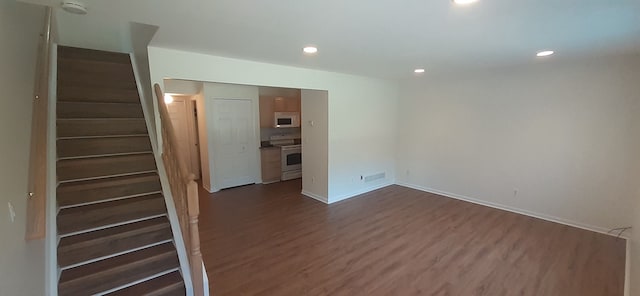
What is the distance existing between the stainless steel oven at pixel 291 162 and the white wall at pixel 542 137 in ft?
9.55

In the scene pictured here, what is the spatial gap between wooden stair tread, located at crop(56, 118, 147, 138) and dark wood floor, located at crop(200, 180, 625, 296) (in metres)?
1.60

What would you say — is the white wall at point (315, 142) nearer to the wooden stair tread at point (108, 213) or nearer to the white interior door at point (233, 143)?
the white interior door at point (233, 143)

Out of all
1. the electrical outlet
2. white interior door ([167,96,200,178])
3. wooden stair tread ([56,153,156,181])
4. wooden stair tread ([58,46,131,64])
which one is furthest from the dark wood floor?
wooden stair tread ([58,46,131,64])

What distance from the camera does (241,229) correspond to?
3773 mm

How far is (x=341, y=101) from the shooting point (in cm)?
475

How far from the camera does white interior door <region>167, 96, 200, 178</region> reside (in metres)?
6.00

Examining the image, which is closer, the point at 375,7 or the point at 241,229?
the point at 375,7

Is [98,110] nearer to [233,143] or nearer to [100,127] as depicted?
[100,127]

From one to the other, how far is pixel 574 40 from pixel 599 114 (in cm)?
173

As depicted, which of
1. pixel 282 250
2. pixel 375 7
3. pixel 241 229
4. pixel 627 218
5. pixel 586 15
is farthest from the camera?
pixel 241 229

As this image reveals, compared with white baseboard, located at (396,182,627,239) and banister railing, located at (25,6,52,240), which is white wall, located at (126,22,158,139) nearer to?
banister railing, located at (25,6,52,240)

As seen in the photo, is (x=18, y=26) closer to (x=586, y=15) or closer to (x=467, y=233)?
(x=586, y=15)

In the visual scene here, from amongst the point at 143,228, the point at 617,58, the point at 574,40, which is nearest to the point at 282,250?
the point at 143,228

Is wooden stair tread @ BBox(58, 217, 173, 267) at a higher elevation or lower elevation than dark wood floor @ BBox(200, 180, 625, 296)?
higher
